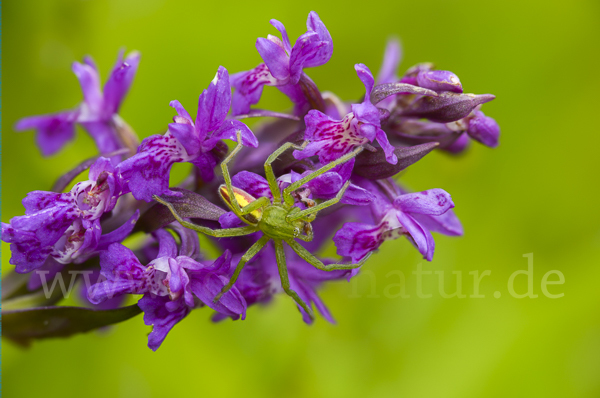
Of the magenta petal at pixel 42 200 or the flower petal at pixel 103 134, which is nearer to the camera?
the magenta petal at pixel 42 200

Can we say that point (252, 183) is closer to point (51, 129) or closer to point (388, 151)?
point (388, 151)

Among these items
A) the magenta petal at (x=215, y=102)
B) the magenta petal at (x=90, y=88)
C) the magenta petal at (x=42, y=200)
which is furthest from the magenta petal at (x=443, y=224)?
the magenta petal at (x=90, y=88)

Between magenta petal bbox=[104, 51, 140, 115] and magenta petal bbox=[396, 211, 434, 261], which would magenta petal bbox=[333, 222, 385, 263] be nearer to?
magenta petal bbox=[396, 211, 434, 261]

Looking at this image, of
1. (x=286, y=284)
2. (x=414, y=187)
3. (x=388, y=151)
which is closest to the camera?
(x=388, y=151)

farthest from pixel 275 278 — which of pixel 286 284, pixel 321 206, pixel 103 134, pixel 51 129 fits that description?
pixel 51 129

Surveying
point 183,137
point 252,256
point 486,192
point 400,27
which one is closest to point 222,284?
A: point 252,256

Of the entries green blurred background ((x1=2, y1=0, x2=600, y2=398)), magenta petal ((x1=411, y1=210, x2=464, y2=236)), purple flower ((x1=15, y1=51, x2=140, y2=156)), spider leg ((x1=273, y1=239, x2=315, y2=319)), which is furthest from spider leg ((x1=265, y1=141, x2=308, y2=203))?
green blurred background ((x1=2, y1=0, x2=600, y2=398))

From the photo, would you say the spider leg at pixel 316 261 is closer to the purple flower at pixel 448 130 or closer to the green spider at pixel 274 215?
the green spider at pixel 274 215

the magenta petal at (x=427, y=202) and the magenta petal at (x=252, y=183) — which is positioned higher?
A: the magenta petal at (x=252, y=183)
